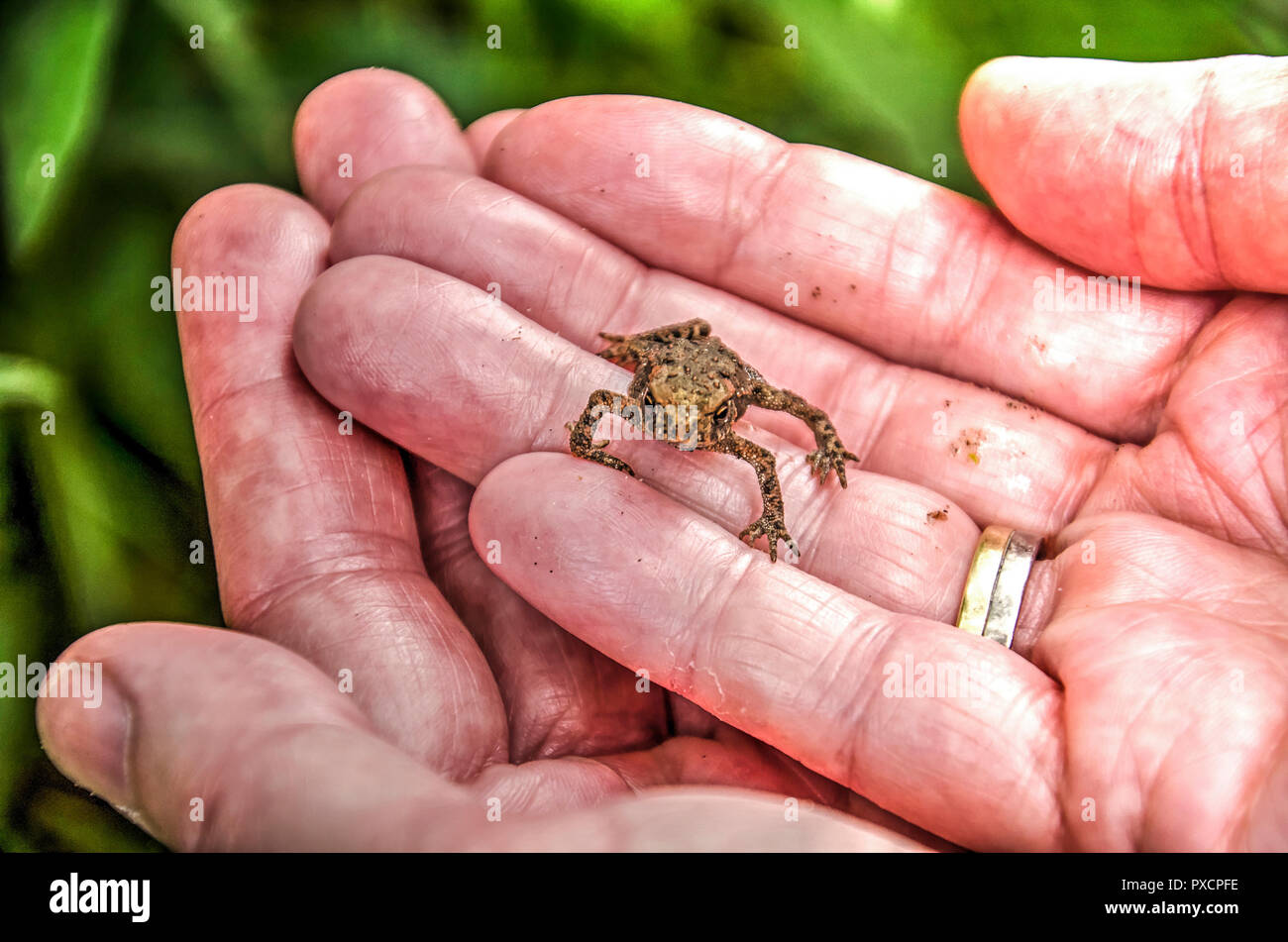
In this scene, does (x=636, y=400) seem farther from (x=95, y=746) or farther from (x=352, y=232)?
(x=95, y=746)

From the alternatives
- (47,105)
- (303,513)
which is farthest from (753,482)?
(47,105)

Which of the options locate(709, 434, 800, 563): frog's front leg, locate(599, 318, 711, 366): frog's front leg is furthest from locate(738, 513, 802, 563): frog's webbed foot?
locate(599, 318, 711, 366): frog's front leg

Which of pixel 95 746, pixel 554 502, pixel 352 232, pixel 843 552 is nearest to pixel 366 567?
pixel 554 502

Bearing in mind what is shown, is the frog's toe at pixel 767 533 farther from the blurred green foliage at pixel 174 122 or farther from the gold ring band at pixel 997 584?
the blurred green foliage at pixel 174 122

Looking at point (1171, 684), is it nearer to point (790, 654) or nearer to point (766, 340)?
point (790, 654)

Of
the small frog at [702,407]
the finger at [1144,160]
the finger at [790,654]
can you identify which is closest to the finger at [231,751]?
the finger at [790,654]

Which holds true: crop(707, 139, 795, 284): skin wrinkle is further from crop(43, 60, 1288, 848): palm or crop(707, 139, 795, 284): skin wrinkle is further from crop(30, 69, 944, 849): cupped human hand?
crop(30, 69, 944, 849): cupped human hand
